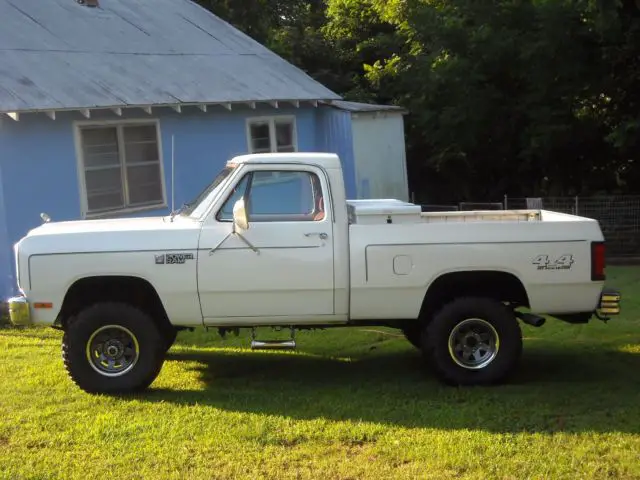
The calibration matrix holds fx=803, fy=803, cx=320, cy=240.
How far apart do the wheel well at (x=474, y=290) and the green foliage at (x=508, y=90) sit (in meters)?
9.01

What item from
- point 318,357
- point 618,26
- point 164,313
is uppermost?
point 618,26

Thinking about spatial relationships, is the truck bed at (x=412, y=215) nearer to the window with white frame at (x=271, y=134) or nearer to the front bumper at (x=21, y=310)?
the front bumper at (x=21, y=310)

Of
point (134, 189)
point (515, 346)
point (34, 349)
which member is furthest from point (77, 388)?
point (134, 189)

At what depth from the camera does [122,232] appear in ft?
21.5

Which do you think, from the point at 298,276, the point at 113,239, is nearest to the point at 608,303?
the point at 298,276

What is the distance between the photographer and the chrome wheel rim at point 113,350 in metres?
6.61

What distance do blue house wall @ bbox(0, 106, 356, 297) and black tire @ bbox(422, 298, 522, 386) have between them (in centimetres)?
687

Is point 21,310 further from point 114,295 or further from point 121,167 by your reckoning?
point 121,167

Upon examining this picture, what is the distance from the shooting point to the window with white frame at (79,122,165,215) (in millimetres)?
12391

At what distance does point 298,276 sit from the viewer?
6562mm

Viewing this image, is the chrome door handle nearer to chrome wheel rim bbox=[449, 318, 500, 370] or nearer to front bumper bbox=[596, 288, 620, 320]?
chrome wheel rim bbox=[449, 318, 500, 370]

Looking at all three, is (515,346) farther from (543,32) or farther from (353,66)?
(353,66)

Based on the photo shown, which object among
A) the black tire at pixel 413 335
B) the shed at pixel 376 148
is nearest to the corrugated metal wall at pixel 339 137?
the shed at pixel 376 148

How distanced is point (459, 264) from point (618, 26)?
11.1 metres
